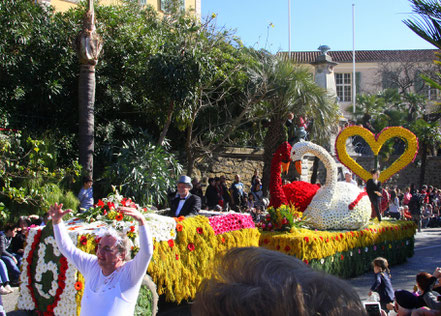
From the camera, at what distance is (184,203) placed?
23.3ft

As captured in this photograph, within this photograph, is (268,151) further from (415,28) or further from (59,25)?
(415,28)

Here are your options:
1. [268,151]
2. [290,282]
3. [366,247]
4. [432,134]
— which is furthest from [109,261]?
[432,134]

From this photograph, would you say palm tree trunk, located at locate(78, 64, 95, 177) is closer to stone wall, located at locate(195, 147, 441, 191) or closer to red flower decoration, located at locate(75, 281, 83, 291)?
stone wall, located at locate(195, 147, 441, 191)

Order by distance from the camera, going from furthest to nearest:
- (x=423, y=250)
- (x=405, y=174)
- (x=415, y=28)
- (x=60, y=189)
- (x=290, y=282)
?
(x=405, y=174) → (x=423, y=250) → (x=60, y=189) → (x=415, y=28) → (x=290, y=282)

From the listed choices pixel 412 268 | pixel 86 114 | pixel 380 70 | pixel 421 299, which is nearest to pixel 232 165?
pixel 86 114

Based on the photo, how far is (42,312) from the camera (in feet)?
17.5

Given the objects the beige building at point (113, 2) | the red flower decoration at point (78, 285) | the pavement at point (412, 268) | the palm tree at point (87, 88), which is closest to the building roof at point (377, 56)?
the beige building at point (113, 2)

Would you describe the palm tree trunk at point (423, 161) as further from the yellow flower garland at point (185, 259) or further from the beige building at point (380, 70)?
the yellow flower garland at point (185, 259)

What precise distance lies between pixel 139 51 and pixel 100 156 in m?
3.58

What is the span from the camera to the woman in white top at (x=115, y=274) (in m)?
3.15

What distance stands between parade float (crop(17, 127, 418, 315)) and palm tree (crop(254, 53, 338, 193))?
571 centimetres

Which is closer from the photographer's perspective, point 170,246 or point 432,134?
point 170,246

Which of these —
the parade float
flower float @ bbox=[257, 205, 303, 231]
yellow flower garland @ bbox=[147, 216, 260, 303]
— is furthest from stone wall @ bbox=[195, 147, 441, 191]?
yellow flower garland @ bbox=[147, 216, 260, 303]

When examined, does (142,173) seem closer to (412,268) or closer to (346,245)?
(346,245)
